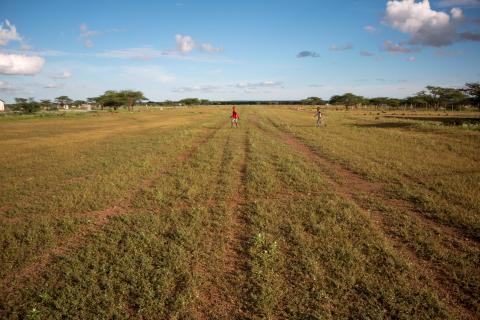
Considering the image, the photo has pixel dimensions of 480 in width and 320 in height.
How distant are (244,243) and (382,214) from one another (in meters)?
4.39

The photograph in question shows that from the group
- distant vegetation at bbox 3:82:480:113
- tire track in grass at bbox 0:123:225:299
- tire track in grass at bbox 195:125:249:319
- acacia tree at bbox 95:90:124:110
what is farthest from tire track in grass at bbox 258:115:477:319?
acacia tree at bbox 95:90:124:110

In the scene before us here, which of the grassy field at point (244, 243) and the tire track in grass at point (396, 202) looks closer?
the grassy field at point (244, 243)

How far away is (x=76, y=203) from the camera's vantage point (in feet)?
30.8

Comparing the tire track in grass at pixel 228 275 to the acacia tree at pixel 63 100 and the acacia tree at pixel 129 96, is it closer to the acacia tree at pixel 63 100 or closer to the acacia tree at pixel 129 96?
the acacia tree at pixel 129 96

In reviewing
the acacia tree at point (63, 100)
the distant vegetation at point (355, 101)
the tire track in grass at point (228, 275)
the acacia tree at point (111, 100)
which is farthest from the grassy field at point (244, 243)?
the acacia tree at point (63, 100)

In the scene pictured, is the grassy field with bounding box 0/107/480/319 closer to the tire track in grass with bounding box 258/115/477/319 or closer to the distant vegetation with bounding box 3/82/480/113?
the tire track in grass with bounding box 258/115/477/319

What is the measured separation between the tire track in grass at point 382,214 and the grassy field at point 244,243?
0.12ft

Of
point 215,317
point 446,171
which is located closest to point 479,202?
point 446,171

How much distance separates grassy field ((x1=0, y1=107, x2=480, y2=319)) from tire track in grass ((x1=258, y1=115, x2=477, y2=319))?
1.4 inches

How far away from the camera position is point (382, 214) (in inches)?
318

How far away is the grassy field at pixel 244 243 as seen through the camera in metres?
4.61

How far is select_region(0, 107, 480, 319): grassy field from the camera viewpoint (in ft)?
15.1

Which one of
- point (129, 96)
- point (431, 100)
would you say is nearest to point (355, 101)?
point (431, 100)

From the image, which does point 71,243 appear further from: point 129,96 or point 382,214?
point 129,96
